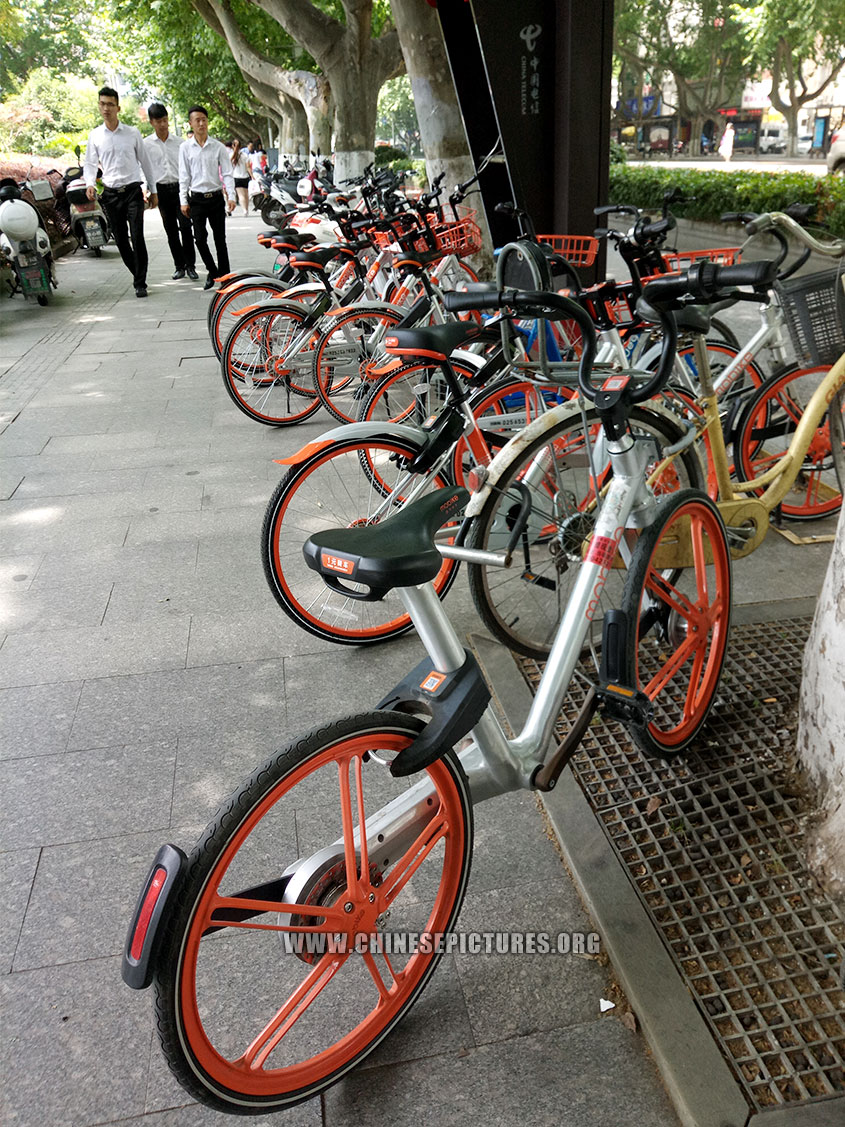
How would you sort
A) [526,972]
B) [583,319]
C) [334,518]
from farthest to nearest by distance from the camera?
[334,518], [583,319], [526,972]

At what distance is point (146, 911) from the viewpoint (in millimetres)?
1439

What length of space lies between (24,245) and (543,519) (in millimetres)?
9440

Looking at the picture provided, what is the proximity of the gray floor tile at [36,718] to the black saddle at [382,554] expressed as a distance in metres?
1.69

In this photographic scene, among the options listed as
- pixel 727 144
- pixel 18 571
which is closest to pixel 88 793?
pixel 18 571

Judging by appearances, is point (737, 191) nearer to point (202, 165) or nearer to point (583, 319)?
point (202, 165)

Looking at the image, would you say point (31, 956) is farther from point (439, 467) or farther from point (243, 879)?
point (439, 467)

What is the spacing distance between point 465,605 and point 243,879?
165 centimetres

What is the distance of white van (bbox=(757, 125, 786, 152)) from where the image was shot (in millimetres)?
17145

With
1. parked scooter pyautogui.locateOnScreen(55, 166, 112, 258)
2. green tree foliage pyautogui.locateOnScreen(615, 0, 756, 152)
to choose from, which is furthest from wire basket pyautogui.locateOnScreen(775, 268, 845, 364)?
green tree foliage pyautogui.locateOnScreen(615, 0, 756, 152)

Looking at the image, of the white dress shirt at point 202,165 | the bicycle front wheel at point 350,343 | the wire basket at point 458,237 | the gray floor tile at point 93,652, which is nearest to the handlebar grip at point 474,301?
the gray floor tile at point 93,652

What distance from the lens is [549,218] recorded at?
5648 millimetres

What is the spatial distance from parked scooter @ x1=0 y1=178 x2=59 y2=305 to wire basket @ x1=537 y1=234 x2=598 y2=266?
7.01 metres

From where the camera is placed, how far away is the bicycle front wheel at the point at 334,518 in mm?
3256

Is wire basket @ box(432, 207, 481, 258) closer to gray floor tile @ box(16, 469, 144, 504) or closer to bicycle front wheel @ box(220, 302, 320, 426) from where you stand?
bicycle front wheel @ box(220, 302, 320, 426)
